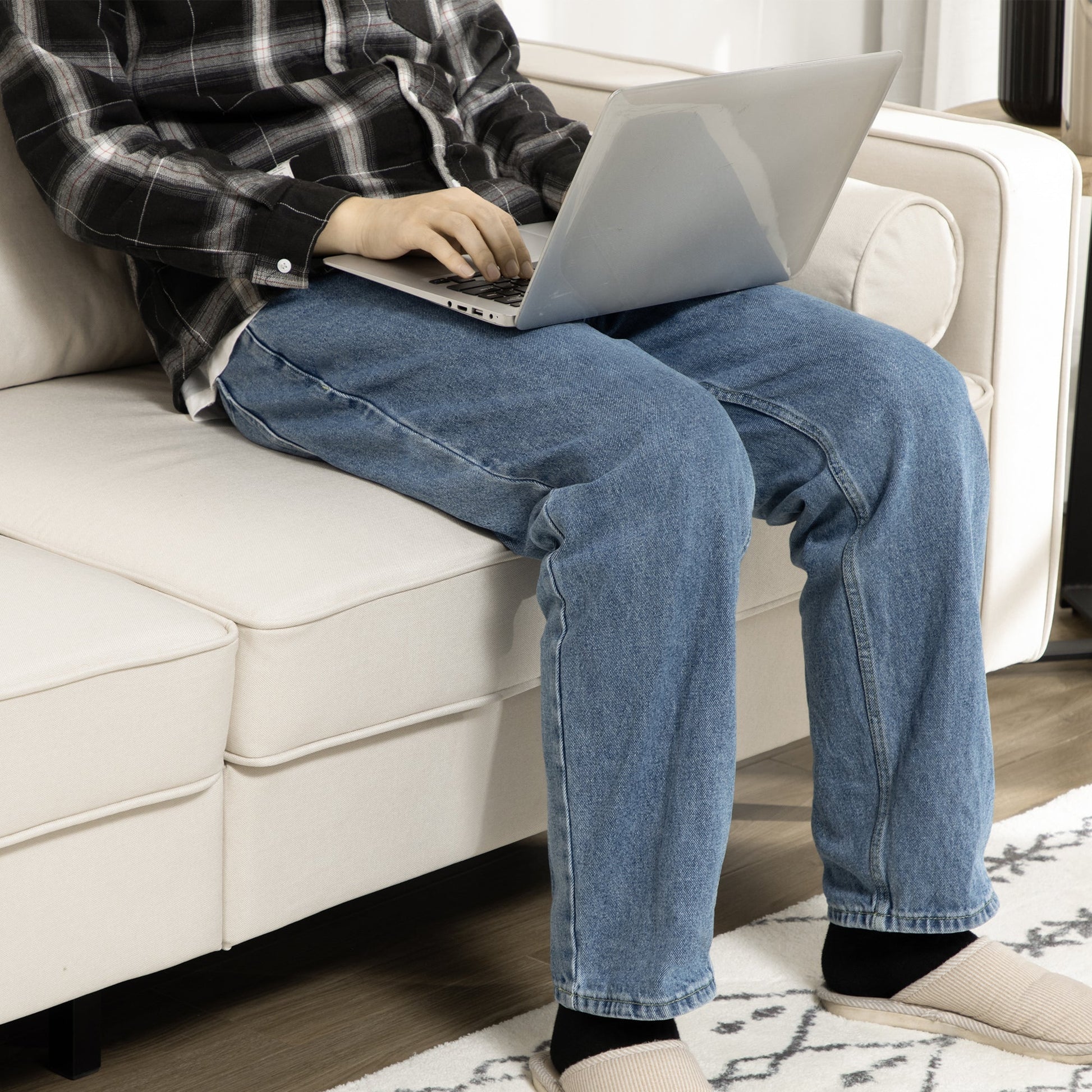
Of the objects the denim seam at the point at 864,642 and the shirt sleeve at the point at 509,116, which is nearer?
the denim seam at the point at 864,642

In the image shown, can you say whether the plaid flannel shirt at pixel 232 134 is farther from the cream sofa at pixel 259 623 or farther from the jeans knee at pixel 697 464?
the jeans knee at pixel 697 464

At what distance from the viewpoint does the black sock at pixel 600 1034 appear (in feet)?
3.54

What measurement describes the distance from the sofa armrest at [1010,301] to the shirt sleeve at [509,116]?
0.18 m

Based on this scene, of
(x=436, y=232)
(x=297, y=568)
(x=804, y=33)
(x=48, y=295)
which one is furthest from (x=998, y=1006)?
(x=804, y=33)

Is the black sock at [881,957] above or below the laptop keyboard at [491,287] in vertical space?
below

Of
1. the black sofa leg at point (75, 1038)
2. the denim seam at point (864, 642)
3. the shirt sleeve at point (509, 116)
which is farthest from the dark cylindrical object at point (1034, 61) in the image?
the black sofa leg at point (75, 1038)

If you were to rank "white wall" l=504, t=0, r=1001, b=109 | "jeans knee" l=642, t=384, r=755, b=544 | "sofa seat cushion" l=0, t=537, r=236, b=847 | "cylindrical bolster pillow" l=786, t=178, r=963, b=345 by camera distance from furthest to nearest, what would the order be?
"white wall" l=504, t=0, r=1001, b=109, "cylindrical bolster pillow" l=786, t=178, r=963, b=345, "jeans knee" l=642, t=384, r=755, b=544, "sofa seat cushion" l=0, t=537, r=236, b=847

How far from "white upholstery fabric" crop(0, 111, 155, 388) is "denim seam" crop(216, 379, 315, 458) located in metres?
0.26

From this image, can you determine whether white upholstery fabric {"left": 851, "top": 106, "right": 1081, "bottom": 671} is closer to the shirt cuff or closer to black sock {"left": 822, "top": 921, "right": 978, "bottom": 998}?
black sock {"left": 822, "top": 921, "right": 978, "bottom": 998}

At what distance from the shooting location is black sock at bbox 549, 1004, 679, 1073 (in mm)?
1078

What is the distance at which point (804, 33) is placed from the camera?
2.66 m

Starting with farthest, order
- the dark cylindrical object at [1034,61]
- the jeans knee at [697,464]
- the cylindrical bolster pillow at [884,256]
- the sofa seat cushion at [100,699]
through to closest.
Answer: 1. the dark cylindrical object at [1034,61]
2. the cylindrical bolster pillow at [884,256]
3. the jeans knee at [697,464]
4. the sofa seat cushion at [100,699]

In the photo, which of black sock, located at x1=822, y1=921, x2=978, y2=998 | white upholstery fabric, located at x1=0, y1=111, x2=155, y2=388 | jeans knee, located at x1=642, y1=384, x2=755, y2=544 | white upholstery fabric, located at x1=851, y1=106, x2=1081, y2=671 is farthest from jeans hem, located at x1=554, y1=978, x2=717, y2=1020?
white upholstery fabric, located at x1=0, y1=111, x2=155, y2=388

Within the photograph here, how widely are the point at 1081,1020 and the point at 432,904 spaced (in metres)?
0.57
